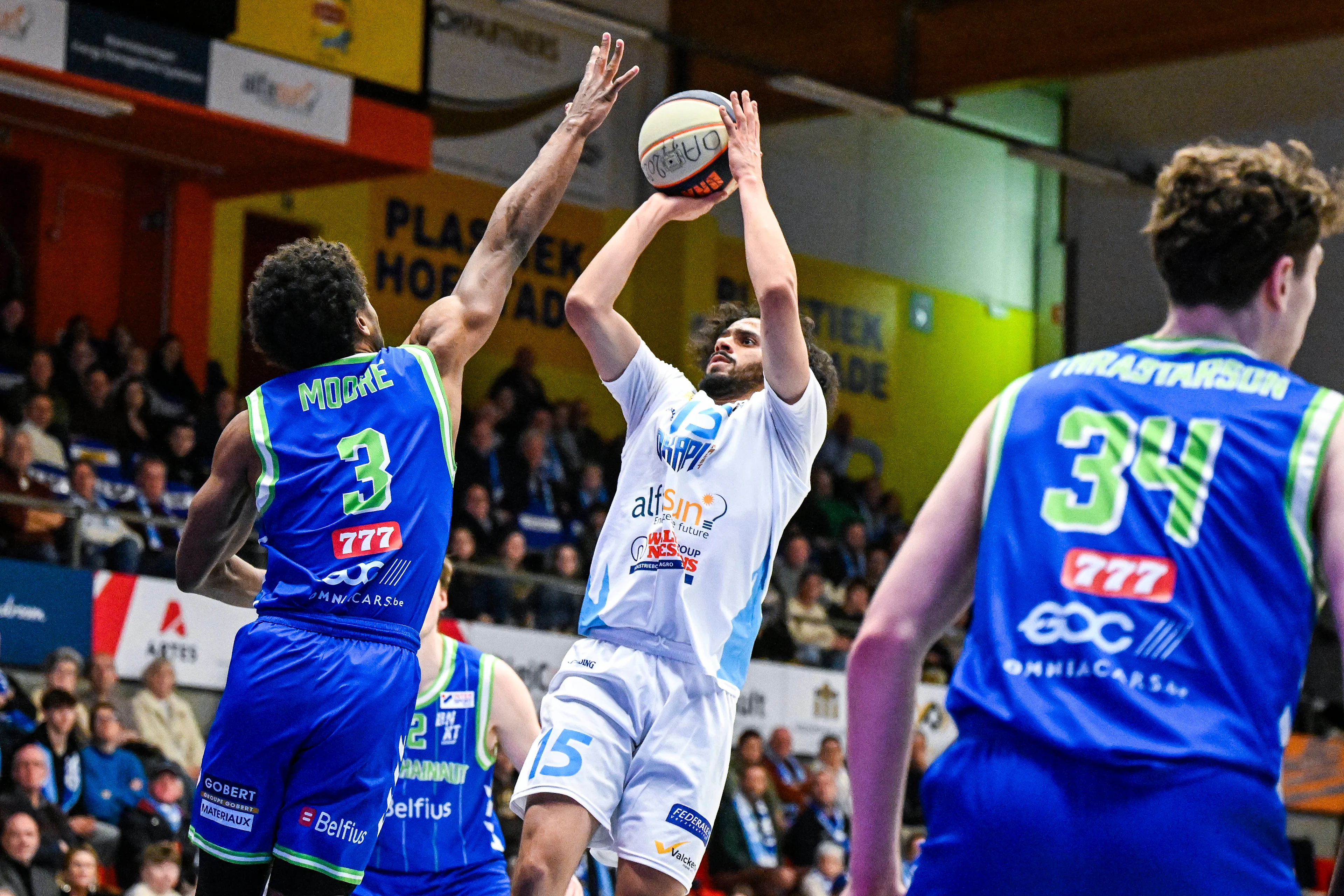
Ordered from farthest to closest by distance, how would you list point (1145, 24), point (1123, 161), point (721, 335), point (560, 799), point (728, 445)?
1. point (1123, 161)
2. point (1145, 24)
3. point (721, 335)
4. point (728, 445)
5. point (560, 799)

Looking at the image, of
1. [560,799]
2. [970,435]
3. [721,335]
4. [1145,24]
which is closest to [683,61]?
[1145,24]

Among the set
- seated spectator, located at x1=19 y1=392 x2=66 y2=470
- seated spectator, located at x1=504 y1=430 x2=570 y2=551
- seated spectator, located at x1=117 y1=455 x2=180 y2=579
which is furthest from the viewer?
seated spectator, located at x1=504 y1=430 x2=570 y2=551

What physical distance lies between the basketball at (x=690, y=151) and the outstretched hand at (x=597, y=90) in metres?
0.17

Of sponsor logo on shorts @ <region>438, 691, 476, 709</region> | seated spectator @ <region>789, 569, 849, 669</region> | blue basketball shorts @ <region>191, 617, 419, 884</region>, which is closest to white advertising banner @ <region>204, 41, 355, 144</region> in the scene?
seated spectator @ <region>789, 569, 849, 669</region>

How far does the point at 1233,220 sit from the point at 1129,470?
16.6 inches

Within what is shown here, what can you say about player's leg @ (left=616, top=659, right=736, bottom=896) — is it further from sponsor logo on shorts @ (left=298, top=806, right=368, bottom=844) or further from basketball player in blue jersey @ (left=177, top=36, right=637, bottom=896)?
sponsor logo on shorts @ (left=298, top=806, right=368, bottom=844)

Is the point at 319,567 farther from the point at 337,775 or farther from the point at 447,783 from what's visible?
the point at 447,783

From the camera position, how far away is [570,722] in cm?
502

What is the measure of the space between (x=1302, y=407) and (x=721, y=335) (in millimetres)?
3518

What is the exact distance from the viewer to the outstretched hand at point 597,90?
570cm

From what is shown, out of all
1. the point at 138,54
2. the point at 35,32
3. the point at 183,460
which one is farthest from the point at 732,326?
the point at 138,54

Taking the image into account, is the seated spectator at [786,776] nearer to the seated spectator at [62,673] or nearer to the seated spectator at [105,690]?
the seated spectator at [105,690]

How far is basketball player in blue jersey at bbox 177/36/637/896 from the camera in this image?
4.50m

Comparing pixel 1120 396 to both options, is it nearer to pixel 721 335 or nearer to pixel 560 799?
pixel 560 799
